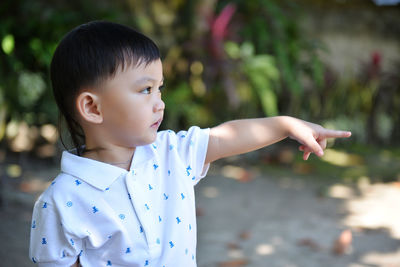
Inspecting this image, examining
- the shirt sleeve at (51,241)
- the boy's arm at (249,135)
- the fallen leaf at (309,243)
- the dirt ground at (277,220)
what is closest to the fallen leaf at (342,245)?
the dirt ground at (277,220)

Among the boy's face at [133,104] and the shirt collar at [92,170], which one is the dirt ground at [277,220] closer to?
the shirt collar at [92,170]

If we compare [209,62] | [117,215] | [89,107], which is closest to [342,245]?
[117,215]

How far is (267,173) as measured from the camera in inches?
185

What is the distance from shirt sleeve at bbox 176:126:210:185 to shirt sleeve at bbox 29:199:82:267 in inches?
17.1

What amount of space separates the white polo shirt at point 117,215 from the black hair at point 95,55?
23 centimetres

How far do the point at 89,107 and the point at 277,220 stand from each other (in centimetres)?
247

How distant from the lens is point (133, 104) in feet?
4.25

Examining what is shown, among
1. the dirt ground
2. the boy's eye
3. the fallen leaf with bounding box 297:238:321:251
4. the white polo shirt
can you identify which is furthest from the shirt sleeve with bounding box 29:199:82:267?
the fallen leaf with bounding box 297:238:321:251

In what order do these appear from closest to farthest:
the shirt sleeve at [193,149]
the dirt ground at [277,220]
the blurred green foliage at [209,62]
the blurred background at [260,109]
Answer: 1. the shirt sleeve at [193,149]
2. the dirt ground at [277,220]
3. the blurred background at [260,109]
4. the blurred green foliage at [209,62]

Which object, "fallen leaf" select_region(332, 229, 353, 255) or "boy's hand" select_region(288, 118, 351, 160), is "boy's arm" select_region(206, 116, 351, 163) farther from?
"fallen leaf" select_region(332, 229, 353, 255)

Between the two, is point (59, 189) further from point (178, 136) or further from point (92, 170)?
point (178, 136)

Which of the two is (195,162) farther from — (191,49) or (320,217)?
(191,49)

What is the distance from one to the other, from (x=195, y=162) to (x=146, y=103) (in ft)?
1.01

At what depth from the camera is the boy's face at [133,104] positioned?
1.29 m
